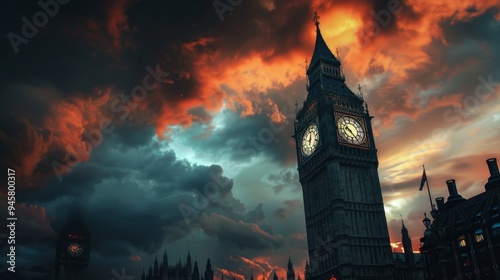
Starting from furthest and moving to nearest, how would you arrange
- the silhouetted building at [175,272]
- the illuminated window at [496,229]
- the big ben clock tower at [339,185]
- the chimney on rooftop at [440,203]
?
the silhouetted building at [175,272] → the chimney on rooftop at [440,203] → the big ben clock tower at [339,185] → the illuminated window at [496,229]

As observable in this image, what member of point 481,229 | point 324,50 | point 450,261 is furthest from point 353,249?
point 324,50

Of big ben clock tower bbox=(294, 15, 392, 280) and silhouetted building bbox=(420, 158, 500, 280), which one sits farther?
big ben clock tower bbox=(294, 15, 392, 280)

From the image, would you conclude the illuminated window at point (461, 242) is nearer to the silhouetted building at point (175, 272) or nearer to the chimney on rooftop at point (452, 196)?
the chimney on rooftop at point (452, 196)

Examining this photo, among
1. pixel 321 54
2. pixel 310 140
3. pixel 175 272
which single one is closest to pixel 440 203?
pixel 310 140

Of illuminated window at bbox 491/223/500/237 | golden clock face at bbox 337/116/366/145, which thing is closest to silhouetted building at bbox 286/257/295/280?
golden clock face at bbox 337/116/366/145

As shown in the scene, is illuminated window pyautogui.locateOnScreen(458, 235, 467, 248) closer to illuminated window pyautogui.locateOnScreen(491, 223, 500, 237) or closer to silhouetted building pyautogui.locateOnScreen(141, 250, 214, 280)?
illuminated window pyautogui.locateOnScreen(491, 223, 500, 237)

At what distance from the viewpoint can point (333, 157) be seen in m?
88.1

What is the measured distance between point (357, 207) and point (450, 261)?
1874cm

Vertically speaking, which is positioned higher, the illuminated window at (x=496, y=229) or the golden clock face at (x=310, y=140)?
the golden clock face at (x=310, y=140)

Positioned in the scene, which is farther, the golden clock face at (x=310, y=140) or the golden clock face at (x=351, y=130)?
the golden clock face at (x=310, y=140)

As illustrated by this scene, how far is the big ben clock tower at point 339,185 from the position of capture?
82.9 meters

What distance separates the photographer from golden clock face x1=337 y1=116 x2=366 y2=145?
302 feet

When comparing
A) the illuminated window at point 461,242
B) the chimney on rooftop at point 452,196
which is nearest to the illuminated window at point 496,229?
the illuminated window at point 461,242

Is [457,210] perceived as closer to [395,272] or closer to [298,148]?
[395,272]
